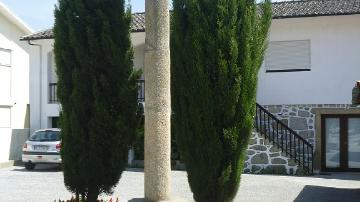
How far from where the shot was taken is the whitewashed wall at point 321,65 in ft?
60.2

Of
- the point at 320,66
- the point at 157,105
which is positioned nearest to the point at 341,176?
the point at 320,66

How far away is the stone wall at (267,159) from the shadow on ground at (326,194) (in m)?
3.09

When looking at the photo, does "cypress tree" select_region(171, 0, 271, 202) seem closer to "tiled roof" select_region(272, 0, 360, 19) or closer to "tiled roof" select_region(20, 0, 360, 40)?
"tiled roof" select_region(20, 0, 360, 40)

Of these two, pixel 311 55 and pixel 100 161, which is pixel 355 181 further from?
pixel 100 161

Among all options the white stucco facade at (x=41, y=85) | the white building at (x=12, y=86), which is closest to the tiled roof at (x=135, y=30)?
the white stucco facade at (x=41, y=85)

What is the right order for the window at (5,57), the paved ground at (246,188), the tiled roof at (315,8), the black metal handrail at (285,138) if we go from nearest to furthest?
1. the paved ground at (246,188)
2. the black metal handrail at (285,138)
3. the tiled roof at (315,8)
4. the window at (5,57)

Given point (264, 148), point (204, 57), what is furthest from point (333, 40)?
point (204, 57)

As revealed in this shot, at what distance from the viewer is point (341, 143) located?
18938 millimetres

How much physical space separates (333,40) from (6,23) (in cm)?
1322

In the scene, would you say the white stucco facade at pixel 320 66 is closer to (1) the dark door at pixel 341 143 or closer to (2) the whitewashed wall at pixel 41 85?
(1) the dark door at pixel 341 143

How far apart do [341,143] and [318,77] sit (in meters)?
2.36

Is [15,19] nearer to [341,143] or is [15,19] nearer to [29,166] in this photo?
[29,166]

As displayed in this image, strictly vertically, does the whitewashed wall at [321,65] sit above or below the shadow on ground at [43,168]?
above

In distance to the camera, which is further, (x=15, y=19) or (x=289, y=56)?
(x=15, y=19)
